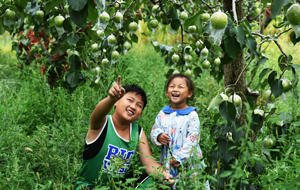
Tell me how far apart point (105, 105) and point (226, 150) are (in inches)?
27.2

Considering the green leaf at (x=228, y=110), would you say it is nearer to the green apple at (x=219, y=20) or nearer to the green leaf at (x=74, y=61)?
the green apple at (x=219, y=20)

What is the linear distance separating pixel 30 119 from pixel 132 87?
1.29 meters

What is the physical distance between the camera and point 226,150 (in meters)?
1.02

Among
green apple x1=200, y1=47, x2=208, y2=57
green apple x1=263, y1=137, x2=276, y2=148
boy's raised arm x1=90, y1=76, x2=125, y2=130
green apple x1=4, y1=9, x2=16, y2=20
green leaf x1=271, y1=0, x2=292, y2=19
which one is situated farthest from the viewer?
green apple x1=200, y1=47, x2=208, y2=57

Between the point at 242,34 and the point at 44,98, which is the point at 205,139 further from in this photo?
the point at 44,98

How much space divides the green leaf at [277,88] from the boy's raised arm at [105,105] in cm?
68

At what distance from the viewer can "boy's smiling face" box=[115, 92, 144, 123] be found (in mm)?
1646

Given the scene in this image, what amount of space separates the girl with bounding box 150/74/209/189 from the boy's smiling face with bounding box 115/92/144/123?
172 millimetres

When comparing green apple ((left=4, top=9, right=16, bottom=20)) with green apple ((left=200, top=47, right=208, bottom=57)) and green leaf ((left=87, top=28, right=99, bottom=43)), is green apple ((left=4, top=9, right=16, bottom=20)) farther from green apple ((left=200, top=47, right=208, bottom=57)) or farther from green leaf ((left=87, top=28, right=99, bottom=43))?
green apple ((left=200, top=47, right=208, bottom=57))

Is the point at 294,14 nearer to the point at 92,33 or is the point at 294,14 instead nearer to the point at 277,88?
the point at 277,88

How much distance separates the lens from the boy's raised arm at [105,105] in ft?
4.55

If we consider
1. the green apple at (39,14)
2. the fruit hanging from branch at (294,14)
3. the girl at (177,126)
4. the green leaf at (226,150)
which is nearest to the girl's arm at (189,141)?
the girl at (177,126)

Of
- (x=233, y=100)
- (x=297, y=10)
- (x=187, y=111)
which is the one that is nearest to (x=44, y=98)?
(x=187, y=111)

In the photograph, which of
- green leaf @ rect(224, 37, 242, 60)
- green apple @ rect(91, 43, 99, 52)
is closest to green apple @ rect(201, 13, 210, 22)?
green leaf @ rect(224, 37, 242, 60)
